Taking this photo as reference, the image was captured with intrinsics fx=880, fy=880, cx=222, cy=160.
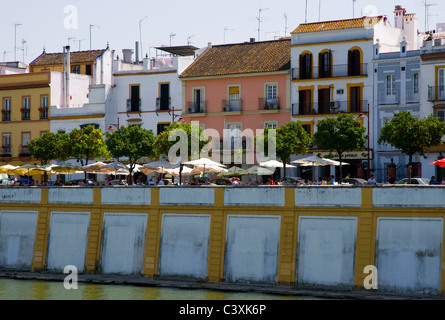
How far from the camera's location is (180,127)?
45.8m

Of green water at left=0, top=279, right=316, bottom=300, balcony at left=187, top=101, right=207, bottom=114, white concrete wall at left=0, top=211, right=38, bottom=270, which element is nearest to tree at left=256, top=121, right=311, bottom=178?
balcony at left=187, top=101, right=207, bottom=114

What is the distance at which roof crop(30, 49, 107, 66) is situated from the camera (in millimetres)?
68188

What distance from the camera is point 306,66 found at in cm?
5453

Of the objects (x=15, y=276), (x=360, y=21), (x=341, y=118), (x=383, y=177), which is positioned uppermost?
(x=360, y=21)

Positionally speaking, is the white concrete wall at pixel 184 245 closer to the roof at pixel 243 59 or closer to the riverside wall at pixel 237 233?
the riverside wall at pixel 237 233

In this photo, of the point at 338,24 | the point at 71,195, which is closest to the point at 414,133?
the point at 338,24

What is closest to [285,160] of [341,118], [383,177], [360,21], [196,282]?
[341,118]

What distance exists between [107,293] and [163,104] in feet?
92.7

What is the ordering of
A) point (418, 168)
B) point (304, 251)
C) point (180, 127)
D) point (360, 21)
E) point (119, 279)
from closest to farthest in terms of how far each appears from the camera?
point (304, 251) < point (119, 279) < point (180, 127) < point (418, 168) < point (360, 21)

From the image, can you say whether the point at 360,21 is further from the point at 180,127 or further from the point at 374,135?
the point at 180,127

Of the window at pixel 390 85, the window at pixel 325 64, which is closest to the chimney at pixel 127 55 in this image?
the window at pixel 325 64

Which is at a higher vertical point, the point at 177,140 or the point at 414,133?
the point at 414,133

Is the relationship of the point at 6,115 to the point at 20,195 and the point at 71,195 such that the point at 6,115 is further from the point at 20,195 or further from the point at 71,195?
the point at 71,195

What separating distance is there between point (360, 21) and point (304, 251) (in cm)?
2519
